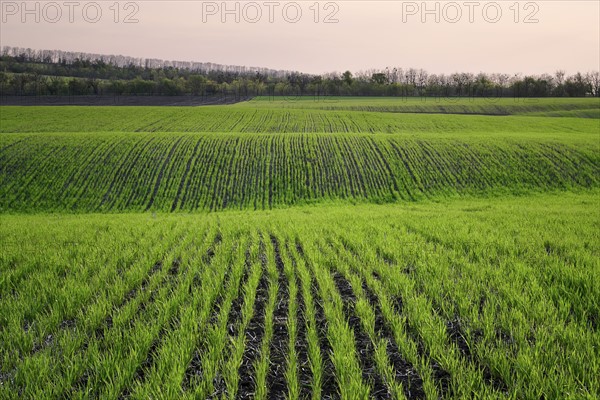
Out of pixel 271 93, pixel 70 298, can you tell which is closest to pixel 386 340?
pixel 70 298

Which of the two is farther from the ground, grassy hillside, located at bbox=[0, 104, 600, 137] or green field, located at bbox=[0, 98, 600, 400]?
grassy hillside, located at bbox=[0, 104, 600, 137]

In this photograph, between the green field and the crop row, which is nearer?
the green field

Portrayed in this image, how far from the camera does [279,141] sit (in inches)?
1602

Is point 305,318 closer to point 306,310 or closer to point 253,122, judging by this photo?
point 306,310

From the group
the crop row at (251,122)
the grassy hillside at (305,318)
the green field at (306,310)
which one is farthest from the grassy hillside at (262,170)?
the grassy hillside at (305,318)

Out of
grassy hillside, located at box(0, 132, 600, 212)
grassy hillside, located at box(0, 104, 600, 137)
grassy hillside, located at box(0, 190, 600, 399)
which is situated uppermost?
grassy hillside, located at box(0, 104, 600, 137)

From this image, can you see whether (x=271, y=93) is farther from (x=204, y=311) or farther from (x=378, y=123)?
(x=204, y=311)

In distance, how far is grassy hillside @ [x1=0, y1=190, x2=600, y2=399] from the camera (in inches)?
163

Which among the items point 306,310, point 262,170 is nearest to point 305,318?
point 306,310

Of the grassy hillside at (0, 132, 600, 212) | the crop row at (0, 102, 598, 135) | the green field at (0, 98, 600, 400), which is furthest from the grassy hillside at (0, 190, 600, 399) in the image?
the crop row at (0, 102, 598, 135)

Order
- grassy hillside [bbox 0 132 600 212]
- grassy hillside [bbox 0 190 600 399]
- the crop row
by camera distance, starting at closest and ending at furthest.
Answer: grassy hillside [bbox 0 190 600 399] → grassy hillside [bbox 0 132 600 212] → the crop row

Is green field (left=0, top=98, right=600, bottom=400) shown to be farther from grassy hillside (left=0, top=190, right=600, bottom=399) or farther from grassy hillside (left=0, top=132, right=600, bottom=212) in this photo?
grassy hillside (left=0, top=132, right=600, bottom=212)

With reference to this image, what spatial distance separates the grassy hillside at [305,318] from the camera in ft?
Answer: 13.6

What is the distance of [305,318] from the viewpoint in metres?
5.87
